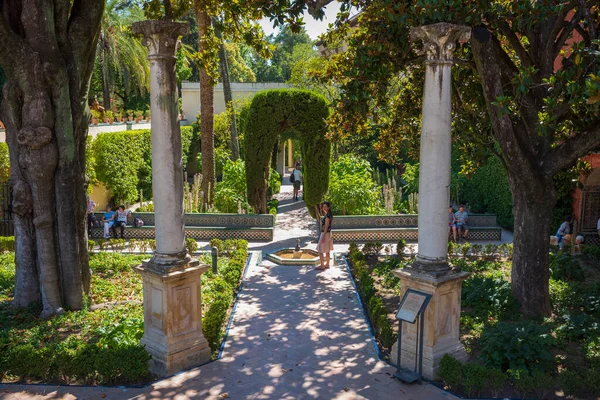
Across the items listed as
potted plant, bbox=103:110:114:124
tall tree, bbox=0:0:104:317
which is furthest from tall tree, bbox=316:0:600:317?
potted plant, bbox=103:110:114:124

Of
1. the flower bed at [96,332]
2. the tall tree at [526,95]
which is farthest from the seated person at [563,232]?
the flower bed at [96,332]

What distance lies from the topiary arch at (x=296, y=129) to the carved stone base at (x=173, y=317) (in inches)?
375

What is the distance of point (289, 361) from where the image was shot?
7.84m

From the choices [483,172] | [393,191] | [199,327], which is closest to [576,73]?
[199,327]

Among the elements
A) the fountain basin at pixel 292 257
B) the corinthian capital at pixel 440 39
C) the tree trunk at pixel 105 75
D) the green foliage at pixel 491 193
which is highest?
the tree trunk at pixel 105 75

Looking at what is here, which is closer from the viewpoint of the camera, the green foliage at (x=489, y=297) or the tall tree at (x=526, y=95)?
the tall tree at (x=526, y=95)

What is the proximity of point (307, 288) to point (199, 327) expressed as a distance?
4256mm

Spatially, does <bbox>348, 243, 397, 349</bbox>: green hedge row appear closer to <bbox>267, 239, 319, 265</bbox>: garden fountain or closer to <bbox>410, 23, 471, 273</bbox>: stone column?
<bbox>267, 239, 319, 265</bbox>: garden fountain

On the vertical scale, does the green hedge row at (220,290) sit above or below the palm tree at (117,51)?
below

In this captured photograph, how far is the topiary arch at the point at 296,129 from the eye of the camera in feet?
55.1

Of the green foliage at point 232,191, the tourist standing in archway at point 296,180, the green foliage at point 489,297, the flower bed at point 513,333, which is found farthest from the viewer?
the tourist standing in archway at point 296,180

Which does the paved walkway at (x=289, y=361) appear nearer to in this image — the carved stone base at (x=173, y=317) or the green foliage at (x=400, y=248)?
the carved stone base at (x=173, y=317)

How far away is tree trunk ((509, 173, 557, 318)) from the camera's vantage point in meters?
9.30

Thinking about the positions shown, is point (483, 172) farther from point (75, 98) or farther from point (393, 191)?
point (75, 98)
